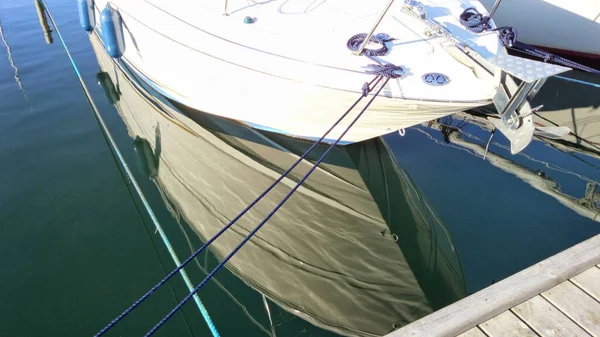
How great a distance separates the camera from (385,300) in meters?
3.98

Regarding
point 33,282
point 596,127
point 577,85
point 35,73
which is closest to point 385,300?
point 33,282

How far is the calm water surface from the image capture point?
3898 millimetres

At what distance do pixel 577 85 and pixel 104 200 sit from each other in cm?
927

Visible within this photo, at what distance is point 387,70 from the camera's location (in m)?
4.20

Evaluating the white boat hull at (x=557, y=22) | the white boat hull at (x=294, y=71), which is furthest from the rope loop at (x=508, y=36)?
the white boat hull at (x=557, y=22)

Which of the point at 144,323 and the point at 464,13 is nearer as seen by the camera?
the point at 144,323

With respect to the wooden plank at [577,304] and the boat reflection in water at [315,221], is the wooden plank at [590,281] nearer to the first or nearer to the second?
the wooden plank at [577,304]

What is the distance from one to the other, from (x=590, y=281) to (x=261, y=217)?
11.3 ft

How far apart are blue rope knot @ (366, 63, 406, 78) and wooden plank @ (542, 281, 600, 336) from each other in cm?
247

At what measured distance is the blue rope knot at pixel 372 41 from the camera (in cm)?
455

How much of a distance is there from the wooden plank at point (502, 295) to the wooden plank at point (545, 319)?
5cm

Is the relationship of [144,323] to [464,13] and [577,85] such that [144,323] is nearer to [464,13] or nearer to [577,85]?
[464,13]

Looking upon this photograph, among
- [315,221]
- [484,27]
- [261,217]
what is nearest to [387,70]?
[484,27]

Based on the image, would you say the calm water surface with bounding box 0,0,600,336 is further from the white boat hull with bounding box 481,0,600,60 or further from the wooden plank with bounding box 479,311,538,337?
the white boat hull with bounding box 481,0,600,60
